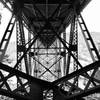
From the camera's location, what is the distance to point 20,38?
7.60 meters

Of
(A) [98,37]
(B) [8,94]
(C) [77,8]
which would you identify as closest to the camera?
(B) [8,94]

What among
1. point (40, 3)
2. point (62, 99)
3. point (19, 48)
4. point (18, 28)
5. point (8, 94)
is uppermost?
point (40, 3)

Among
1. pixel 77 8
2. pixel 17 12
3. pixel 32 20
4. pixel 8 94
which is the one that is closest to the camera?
pixel 8 94

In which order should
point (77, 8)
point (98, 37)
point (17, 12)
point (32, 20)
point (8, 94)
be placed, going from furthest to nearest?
point (98, 37), point (32, 20), point (77, 8), point (17, 12), point (8, 94)

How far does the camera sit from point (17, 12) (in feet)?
22.9

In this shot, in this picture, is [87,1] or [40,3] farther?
[40,3]

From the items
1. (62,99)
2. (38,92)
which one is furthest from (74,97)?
(38,92)

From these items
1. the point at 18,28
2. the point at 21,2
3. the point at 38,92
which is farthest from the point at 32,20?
the point at 38,92

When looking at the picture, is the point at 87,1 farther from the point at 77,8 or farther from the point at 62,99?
the point at 62,99

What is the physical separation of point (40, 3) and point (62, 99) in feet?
15.2

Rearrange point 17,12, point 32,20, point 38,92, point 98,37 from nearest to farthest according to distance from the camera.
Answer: point 38,92
point 17,12
point 32,20
point 98,37

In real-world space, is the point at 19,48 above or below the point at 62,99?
above

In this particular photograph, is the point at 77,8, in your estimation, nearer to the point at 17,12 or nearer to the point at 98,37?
the point at 17,12

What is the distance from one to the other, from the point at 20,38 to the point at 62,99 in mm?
3958
